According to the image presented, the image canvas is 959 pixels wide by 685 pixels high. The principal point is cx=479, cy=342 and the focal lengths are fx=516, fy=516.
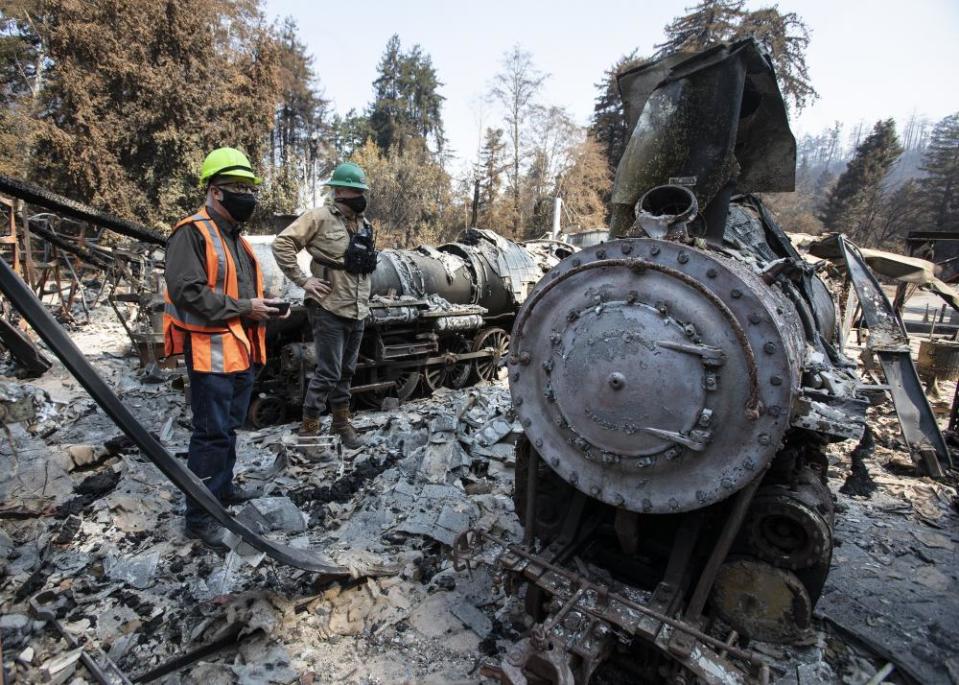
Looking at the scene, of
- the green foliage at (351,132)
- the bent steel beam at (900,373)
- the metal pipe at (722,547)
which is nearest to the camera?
the metal pipe at (722,547)

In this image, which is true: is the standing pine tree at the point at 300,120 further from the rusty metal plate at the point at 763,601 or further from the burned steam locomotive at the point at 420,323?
the rusty metal plate at the point at 763,601

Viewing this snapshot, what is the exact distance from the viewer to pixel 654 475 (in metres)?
2.02

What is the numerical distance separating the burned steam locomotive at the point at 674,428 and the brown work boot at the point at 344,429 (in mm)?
2245

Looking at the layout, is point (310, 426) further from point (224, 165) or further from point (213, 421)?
point (224, 165)

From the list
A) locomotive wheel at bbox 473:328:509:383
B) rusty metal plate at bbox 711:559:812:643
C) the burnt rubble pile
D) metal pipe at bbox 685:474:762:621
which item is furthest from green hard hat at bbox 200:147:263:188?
locomotive wheel at bbox 473:328:509:383

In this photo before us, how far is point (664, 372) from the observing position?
6.23 ft

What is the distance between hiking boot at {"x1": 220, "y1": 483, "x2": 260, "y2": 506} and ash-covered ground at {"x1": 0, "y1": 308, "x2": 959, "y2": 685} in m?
0.11

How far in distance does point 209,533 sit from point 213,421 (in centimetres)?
66

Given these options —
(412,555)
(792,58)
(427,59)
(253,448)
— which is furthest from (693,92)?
(427,59)

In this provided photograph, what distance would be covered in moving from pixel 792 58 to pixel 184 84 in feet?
67.5

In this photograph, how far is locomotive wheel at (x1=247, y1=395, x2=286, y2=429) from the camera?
16.0ft

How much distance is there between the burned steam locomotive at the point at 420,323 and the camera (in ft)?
16.3

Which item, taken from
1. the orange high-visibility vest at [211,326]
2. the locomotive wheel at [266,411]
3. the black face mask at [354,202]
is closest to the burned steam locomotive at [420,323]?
the locomotive wheel at [266,411]

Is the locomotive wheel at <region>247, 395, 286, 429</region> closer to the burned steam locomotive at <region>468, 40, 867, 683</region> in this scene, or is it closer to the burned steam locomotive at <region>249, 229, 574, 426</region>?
the burned steam locomotive at <region>249, 229, 574, 426</region>
